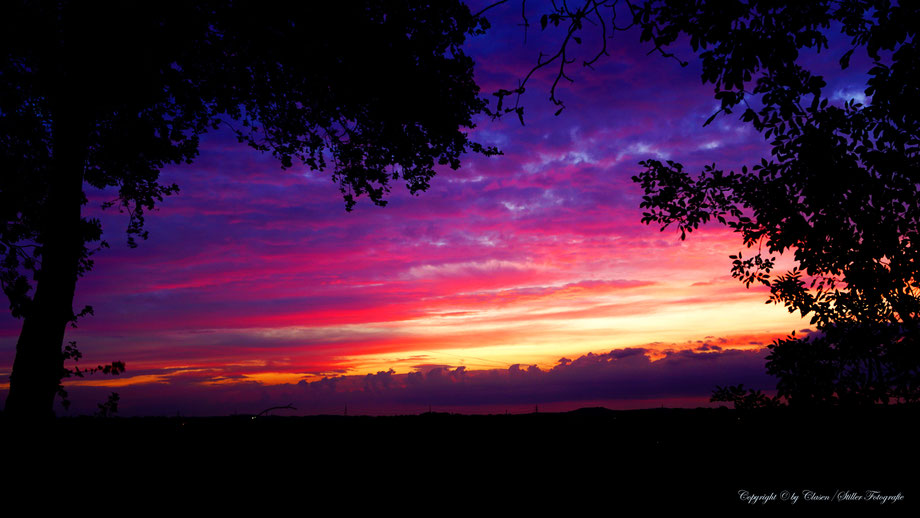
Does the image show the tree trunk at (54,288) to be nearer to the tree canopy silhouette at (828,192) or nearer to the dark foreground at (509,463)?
the dark foreground at (509,463)

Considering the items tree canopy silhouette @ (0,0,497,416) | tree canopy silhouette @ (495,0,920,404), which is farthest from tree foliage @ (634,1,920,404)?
tree canopy silhouette @ (0,0,497,416)

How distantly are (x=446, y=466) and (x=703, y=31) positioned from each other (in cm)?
601

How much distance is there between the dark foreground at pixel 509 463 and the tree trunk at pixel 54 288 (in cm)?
106

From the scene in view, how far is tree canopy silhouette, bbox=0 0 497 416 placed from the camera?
9562 mm

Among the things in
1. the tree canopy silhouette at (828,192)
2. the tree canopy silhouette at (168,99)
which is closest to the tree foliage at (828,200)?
the tree canopy silhouette at (828,192)

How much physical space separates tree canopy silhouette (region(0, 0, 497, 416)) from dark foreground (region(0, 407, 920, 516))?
4.13m

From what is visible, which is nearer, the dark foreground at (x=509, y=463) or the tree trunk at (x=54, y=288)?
the dark foreground at (x=509, y=463)

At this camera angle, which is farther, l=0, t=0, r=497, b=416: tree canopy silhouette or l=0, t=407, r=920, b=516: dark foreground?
l=0, t=0, r=497, b=416: tree canopy silhouette

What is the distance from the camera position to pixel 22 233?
530 inches

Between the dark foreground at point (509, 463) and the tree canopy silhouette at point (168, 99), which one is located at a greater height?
the tree canopy silhouette at point (168, 99)

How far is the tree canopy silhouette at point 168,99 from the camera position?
956cm

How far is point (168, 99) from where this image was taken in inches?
515

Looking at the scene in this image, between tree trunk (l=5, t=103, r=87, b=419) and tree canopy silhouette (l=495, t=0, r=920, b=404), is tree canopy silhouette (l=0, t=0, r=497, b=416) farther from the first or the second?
tree canopy silhouette (l=495, t=0, r=920, b=404)

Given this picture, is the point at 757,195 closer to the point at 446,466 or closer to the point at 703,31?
the point at 703,31
